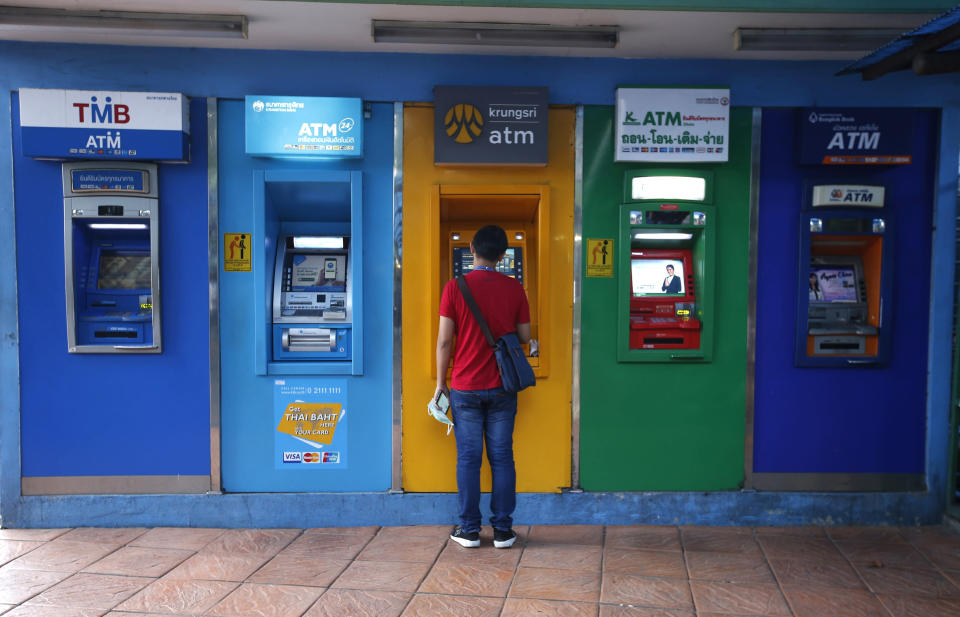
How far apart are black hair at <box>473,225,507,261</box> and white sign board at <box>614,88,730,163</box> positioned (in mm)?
1041

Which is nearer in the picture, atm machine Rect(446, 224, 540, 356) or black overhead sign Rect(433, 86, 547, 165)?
black overhead sign Rect(433, 86, 547, 165)

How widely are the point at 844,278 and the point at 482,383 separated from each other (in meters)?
2.68

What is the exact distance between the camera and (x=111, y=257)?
156 inches

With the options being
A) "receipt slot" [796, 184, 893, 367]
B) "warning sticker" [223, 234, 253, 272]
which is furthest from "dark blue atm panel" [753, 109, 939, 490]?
"warning sticker" [223, 234, 253, 272]

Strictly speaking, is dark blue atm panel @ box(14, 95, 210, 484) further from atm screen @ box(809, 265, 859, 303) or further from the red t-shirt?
atm screen @ box(809, 265, 859, 303)

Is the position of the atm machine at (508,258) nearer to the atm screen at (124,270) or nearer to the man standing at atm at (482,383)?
the man standing at atm at (482,383)

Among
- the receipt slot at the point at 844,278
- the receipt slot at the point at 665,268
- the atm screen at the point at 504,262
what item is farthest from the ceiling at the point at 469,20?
the atm screen at the point at 504,262

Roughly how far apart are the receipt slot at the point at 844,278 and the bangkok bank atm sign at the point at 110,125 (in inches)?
165

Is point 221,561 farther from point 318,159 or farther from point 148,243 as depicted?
point 318,159

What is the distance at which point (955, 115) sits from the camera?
399cm

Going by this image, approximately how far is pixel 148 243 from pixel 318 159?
50.6 inches

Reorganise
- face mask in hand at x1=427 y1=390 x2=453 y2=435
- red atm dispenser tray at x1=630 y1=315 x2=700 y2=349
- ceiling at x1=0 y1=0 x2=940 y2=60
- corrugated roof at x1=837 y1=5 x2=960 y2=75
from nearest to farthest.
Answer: corrugated roof at x1=837 y1=5 x2=960 y2=75
ceiling at x1=0 y1=0 x2=940 y2=60
face mask in hand at x1=427 y1=390 x2=453 y2=435
red atm dispenser tray at x1=630 y1=315 x2=700 y2=349

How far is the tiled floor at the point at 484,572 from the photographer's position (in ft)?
9.64

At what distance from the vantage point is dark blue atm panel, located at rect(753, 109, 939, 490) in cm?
400
